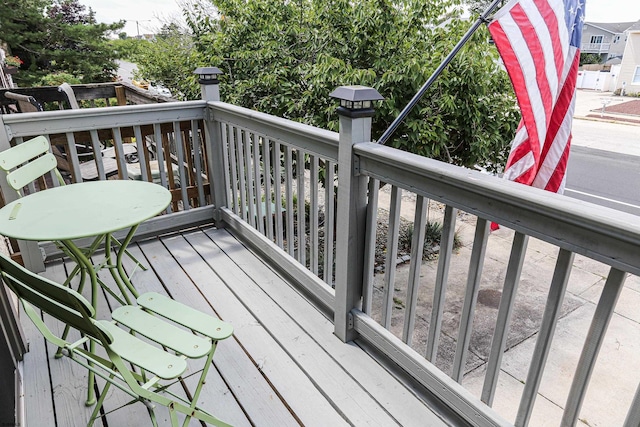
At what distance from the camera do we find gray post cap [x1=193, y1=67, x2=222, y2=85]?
3.37 metres

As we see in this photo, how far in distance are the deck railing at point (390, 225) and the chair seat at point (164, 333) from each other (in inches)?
34.8

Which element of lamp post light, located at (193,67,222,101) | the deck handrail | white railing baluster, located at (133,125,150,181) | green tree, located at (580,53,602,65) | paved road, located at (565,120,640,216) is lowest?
paved road, located at (565,120,640,216)

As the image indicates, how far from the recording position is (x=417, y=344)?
400 cm

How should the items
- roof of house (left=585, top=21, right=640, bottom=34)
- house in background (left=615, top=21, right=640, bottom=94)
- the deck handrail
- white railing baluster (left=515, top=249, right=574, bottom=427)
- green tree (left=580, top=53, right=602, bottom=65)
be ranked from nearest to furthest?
the deck handrail < white railing baluster (left=515, top=249, right=574, bottom=427) < house in background (left=615, top=21, right=640, bottom=94) < green tree (left=580, top=53, right=602, bottom=65) < roof of house (left=585, top=21, right=640, bottom=34)

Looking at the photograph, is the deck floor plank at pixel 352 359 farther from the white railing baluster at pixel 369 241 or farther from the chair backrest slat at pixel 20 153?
the chair backrest slat at pixel 20 153

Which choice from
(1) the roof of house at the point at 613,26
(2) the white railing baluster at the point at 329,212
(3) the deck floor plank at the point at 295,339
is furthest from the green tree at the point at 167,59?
(1) the roof of house at the point at 613,26

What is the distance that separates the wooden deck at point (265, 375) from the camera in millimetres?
1906

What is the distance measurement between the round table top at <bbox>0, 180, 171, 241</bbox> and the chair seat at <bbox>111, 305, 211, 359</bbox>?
0.38 meters

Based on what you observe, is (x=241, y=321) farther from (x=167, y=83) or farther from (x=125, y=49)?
(x=125, y=49)

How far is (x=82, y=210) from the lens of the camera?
2088 millimetres

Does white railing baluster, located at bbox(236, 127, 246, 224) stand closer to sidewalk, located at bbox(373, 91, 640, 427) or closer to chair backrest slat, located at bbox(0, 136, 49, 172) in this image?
chair backrest slat, located at bbox(0, 136, 49, 172)

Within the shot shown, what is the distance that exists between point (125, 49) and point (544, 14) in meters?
20.4

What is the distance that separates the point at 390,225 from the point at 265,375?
3.16ft

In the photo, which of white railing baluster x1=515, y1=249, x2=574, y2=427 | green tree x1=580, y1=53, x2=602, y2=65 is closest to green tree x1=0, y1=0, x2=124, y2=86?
white railing baluster x1=515, y1=249, x2=574, y2=427
